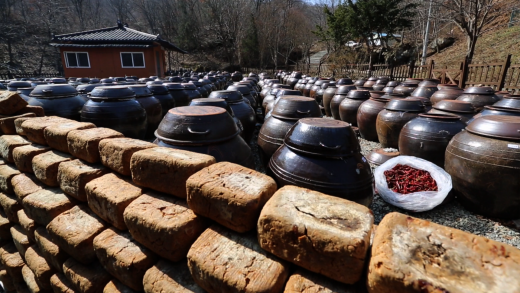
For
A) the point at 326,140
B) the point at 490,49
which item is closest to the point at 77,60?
the point at 326,140

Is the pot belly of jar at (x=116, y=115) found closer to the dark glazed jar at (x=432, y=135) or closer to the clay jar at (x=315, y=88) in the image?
the dark glazed jar at (x=432, y=135)

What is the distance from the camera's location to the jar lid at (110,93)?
4574 mm

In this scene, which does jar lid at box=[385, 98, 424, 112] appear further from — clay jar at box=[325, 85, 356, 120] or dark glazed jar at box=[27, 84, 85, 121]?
dark glazed jar at box=[27, 84, 85, 121]

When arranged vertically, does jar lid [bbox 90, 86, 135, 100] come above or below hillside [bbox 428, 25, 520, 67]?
below

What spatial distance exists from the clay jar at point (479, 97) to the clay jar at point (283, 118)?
4977 millimetres

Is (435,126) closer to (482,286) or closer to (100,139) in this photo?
(482,286)

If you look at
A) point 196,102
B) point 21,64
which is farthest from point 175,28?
point 196,102

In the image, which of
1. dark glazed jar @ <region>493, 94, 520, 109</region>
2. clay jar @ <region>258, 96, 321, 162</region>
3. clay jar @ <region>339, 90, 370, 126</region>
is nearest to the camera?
clay jar @ <region>258, 96, 321, 162</region>

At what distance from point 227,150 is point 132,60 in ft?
62.7

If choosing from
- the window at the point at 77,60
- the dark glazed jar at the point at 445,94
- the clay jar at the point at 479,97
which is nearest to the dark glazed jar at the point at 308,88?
the dark glazed jar at the point at 445,94

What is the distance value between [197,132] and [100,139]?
962mm

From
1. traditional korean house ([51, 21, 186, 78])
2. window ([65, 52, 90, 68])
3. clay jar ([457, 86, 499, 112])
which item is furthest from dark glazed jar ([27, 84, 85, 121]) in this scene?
window ([65, 52, 90, 68])

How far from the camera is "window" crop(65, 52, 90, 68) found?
60.8 ft

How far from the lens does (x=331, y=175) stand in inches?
109
